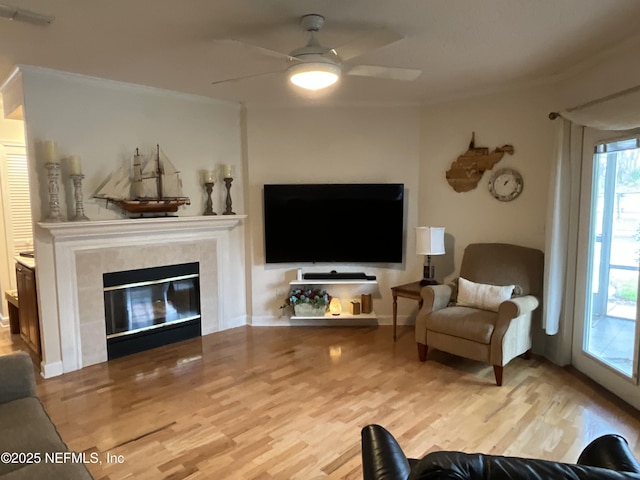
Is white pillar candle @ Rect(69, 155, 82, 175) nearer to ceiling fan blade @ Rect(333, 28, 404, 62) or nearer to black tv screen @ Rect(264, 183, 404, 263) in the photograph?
black tv screen @ Rect(264, 183, 404, 263)

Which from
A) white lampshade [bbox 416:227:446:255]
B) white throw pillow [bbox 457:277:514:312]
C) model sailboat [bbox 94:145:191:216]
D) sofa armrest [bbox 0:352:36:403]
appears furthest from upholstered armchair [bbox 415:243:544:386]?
sofa armrest [bbox 0:352:36:403]

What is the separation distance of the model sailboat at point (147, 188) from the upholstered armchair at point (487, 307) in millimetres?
2575

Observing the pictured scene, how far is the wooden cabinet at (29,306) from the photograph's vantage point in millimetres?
3723

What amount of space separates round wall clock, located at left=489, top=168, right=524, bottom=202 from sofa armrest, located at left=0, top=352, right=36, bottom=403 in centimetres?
399

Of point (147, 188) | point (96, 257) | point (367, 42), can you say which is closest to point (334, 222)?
point (147, 188)

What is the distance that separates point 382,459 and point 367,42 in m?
2.07

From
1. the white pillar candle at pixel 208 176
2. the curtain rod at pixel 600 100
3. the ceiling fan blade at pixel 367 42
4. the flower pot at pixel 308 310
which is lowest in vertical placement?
the flower pot at pixel 308 310

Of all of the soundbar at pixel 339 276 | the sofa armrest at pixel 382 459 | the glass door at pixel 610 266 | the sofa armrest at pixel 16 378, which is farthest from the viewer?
the soundbar at pixel 339 276

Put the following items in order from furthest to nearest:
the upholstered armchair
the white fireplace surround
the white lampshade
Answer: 1. the white lampshade
2. the white fireplace surround
3. the upholstered armchair

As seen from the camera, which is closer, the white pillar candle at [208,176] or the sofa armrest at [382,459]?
the sofa armrest at [382,459]

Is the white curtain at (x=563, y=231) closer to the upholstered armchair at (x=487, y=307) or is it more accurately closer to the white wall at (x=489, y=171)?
the upholstered armchair at (x=487, y=307)

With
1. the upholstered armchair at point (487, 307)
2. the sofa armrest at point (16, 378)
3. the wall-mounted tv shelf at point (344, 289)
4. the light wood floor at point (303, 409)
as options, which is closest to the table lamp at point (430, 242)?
the upholstered armchair at point (487, 307)

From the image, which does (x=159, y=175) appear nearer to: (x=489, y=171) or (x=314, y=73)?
(x=314, y=73)

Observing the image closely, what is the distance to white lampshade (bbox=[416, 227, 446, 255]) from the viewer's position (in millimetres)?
4179
